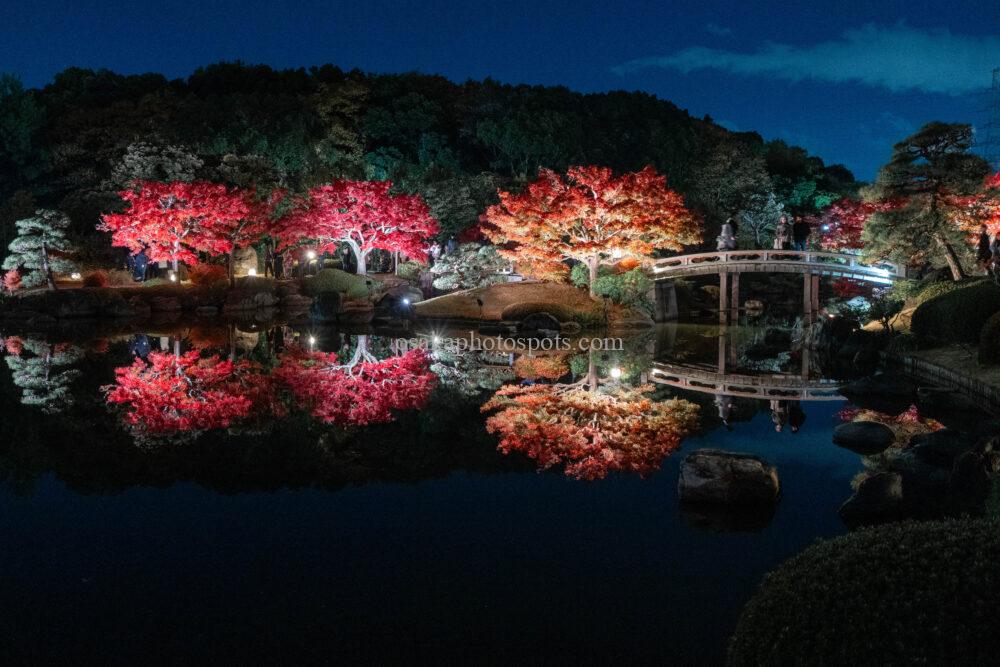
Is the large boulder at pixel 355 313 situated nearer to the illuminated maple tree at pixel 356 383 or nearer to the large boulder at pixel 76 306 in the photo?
Result: the illuminated maple tree at pixel 356 383

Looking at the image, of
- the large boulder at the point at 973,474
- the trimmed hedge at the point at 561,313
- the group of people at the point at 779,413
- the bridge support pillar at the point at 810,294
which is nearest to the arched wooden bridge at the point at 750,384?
the group of people at the point at 779,413

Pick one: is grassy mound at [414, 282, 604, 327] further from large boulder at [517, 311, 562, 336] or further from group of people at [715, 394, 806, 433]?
group of people at [715, 394, 806, 433]

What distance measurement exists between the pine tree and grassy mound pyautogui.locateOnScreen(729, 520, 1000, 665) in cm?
3799

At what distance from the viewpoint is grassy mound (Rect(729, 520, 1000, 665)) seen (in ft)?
8.79

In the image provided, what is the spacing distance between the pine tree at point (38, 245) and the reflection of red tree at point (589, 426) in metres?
28.9

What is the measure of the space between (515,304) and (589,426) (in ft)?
60.5

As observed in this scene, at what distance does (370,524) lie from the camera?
25.0 ft

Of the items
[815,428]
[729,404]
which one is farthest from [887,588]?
[729,404]

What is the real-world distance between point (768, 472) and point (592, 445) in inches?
121

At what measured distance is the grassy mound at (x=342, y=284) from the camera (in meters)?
35.0

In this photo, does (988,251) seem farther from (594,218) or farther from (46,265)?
(46,265)

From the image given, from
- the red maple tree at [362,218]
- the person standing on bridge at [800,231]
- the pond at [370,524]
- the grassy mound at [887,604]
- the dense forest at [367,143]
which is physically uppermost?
the dense forest at [367,143]

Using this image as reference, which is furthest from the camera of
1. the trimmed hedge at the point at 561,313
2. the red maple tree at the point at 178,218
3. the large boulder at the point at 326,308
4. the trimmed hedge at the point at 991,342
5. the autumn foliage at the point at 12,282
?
the autumn foliage at the point at 12,282

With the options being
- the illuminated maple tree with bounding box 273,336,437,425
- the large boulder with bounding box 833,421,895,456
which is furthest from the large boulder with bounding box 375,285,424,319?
the large boulder with bounding box 833,421,895,456
